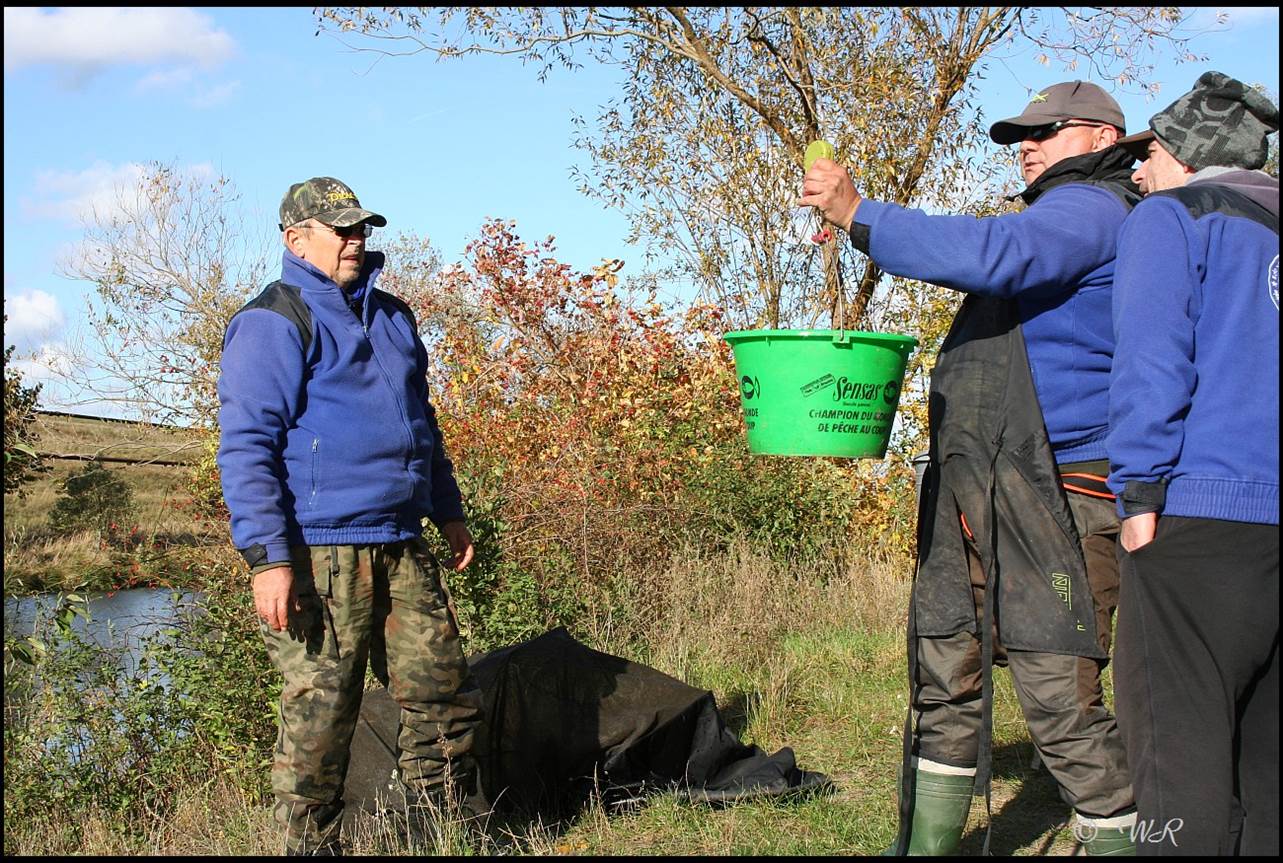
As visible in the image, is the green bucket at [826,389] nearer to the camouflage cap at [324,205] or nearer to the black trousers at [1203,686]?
the black trousers at [1203,686]

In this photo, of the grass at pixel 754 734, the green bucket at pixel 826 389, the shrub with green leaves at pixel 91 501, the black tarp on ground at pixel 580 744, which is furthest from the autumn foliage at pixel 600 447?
the shrub with green leaves at pixel 91 501

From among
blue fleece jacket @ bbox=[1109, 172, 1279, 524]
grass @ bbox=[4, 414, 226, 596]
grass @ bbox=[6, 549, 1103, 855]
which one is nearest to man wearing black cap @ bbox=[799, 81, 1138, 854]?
blue fleece jacket @ bbox=[1109, 172, 1279, 524]

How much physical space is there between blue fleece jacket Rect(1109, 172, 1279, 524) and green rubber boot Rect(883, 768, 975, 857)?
38.2 inches

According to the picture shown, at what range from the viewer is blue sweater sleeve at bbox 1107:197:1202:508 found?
2732mm

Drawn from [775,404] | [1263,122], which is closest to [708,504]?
[775,404]

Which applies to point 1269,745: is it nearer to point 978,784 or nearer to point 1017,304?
point 978,784

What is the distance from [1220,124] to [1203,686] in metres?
1.40

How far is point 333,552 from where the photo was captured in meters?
3.47

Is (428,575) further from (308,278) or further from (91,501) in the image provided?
(91,501)

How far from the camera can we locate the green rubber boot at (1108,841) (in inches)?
113

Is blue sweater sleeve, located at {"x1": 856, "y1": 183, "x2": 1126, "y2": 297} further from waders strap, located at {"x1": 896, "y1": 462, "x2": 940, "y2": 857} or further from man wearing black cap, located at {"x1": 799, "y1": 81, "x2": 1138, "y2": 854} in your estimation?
waders strap, located at {"x1": 896, "y1": 462, "x2": 940, "y2": 857}

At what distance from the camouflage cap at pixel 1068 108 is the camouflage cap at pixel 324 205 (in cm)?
196

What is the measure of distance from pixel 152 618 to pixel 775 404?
3310 mm

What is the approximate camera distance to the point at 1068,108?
3246 mm
